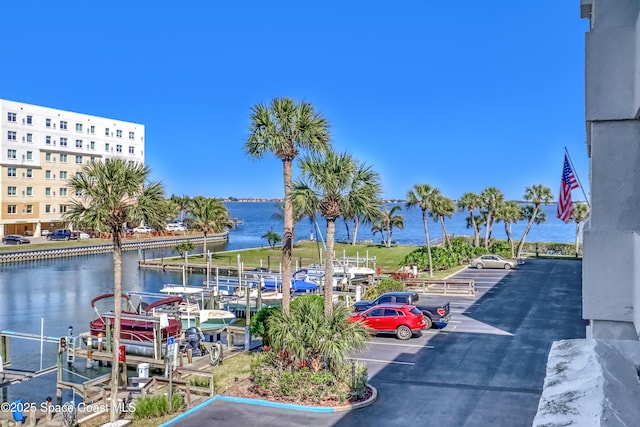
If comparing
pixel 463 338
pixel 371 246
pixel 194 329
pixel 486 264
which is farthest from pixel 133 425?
pixel 371 246

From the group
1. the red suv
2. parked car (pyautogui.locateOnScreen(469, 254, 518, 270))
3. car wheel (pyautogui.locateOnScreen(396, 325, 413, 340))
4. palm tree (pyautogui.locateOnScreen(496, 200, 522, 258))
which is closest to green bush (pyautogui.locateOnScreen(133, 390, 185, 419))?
the red suv

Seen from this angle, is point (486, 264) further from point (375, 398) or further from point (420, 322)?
point (375, 398)

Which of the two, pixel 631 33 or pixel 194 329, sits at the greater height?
pixel 631 33

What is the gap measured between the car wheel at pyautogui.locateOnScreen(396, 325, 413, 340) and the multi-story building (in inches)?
2421

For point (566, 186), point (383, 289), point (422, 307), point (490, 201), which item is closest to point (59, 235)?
point (490, 201)

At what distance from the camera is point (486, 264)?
52.4 m

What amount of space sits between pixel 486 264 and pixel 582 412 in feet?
173

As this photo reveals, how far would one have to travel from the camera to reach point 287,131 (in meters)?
22.1

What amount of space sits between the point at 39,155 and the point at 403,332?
241 feet

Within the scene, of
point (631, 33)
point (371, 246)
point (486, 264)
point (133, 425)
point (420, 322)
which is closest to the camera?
point (631, 33)

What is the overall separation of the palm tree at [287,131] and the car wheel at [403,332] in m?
5.86

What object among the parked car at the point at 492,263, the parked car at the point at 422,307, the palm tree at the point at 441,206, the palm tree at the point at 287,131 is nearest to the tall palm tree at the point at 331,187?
the palm tree at the point at 287,131

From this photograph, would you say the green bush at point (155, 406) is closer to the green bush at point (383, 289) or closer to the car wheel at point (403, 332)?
the car wheel at point (403, 332)

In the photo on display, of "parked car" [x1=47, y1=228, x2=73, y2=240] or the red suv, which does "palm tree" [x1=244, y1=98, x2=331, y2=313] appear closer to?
the red suv
